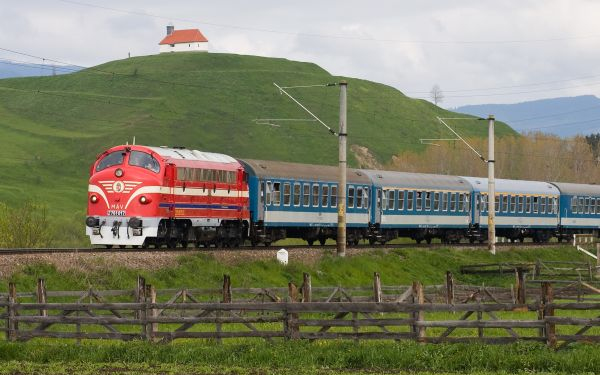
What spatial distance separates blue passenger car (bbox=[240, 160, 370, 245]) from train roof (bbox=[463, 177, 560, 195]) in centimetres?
1455

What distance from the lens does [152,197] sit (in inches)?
1790

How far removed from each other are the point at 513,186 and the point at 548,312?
56.7 m

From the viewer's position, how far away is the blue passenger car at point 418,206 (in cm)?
6712

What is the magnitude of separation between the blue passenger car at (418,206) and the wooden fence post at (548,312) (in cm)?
4055

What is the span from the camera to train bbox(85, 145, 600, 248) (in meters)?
45.9

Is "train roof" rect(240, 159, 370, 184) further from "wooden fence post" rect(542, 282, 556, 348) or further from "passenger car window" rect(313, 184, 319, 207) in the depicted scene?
"wooden fence post" rect(542, 282, 556, 348)

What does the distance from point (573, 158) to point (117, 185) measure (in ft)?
502

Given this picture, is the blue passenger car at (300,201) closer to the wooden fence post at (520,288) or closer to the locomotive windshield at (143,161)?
the locomotive windshield at (143,161)

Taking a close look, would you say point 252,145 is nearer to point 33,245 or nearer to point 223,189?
point 33,245

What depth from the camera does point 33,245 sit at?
72.4 m

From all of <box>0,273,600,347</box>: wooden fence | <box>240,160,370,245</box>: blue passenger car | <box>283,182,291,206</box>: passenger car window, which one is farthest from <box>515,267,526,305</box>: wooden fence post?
<box>283,182,291,206</box>: passenger car window

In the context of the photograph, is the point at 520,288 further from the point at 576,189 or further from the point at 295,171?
the point at 576,189

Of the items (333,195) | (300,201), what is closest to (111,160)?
(300,201)

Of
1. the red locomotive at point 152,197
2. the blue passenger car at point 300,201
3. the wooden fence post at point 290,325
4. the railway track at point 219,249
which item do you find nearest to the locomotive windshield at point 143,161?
the red locomotive at point 152,197
